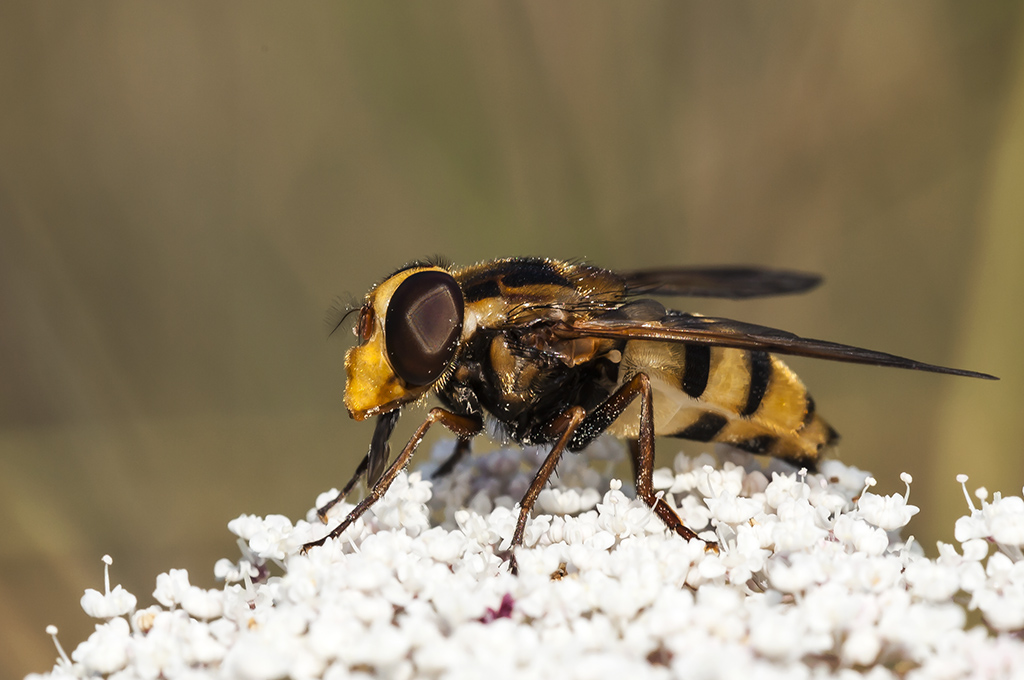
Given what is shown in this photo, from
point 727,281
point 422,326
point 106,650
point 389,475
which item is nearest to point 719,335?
point 422,326

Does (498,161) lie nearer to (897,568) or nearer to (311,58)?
(311,58)

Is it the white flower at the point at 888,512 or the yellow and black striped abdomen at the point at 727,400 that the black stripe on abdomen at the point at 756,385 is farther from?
the white flower at the point at 888,512

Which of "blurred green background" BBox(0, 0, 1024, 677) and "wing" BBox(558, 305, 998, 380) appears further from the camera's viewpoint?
"blurred green background" BBox(0, 0, 1024, 677)

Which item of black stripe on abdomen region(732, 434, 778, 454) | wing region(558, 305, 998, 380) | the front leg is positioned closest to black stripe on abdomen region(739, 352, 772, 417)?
black stripe on abdomen region(732, 434, 778, 454)

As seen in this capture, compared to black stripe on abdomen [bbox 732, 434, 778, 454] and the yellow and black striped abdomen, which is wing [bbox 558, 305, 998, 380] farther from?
black stripe on abdomen [bbox 732, 434, 778, 454]

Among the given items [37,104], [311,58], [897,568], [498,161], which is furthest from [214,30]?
[897,568]

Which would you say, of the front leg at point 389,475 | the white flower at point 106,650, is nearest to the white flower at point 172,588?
the white flower at point 106,650
